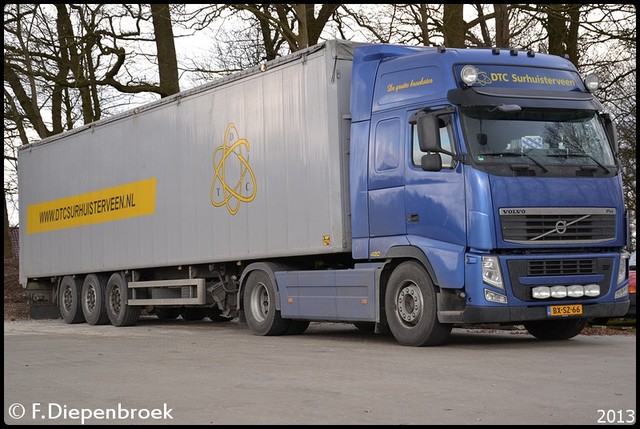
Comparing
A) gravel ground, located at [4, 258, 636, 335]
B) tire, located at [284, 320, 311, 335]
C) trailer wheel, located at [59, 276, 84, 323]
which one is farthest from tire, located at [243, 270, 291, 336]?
trailer wheel, located at [59, 276, 84, 323]

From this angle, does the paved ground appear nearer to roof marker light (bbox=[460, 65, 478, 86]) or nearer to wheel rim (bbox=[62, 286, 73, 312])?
roof marker light (bbox=[460, 65, 478, 86])

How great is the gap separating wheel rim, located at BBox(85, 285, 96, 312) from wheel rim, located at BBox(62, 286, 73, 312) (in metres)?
0.71

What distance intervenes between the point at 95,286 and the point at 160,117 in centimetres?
412

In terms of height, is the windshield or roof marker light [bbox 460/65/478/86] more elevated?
roof marker light [bbox 460/65/478/86]

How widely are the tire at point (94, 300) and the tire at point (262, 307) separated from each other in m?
5.60

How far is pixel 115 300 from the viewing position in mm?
22516

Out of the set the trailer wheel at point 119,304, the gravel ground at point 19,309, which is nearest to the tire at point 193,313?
the trailer wheel at point 119,304

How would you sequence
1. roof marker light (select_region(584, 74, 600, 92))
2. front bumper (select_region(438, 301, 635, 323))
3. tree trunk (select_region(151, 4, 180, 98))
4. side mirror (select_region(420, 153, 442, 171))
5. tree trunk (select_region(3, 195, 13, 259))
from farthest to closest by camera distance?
tree trunk (select_region(3, 195, 13, 259)), tree trunk (select_region(151, 4, 180, 98)), roof marker light (select_region(584, 74, 600, 92)), side mirror (select_region(420, 153, 442, 171)), front bumper (select_region(438, 301, 635, 323))

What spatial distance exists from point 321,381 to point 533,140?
5076 millimetres

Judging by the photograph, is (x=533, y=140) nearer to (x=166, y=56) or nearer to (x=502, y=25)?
(x=502, y=25)

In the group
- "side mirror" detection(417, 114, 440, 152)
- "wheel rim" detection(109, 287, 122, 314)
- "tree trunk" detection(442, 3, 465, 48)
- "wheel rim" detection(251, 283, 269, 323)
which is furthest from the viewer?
"tree trunk" detection(442, 3, 465, 48)

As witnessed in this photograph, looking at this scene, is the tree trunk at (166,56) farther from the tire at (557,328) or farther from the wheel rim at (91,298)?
the tire at (557,328)

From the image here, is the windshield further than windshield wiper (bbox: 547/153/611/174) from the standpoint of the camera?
No

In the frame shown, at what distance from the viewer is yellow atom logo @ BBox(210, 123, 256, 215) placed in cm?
1806
